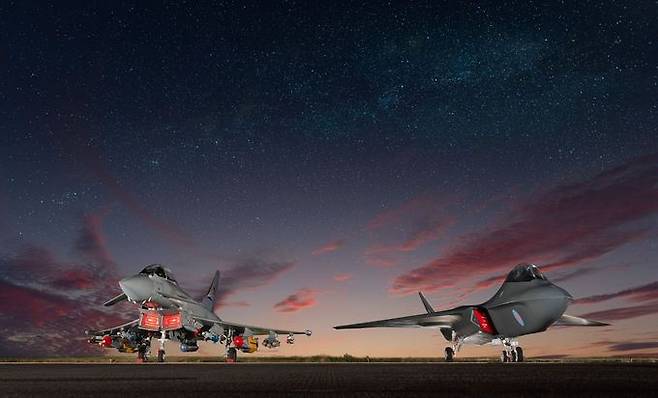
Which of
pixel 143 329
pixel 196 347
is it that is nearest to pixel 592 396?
pixel 143 329

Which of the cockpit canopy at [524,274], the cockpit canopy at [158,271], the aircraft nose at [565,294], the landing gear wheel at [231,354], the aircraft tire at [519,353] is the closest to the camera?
the aircraft nose at [565,294]

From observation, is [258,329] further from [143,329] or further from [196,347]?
[143,329]

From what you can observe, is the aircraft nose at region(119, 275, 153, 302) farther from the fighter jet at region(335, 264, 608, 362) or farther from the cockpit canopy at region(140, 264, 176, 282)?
the fighter jet at region(335, 264, 608, 362)

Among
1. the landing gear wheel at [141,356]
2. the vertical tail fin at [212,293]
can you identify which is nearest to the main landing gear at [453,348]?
the landing gear wheel at [141,356]

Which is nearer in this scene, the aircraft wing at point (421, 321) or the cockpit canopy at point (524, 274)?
the cockpit canopy at point (524, 274)

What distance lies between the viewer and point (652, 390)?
22.0 ft

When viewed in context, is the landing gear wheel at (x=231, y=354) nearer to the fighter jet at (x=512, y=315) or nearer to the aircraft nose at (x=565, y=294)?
the fighter jet at (x=512, y=315)

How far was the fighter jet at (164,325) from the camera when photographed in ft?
103

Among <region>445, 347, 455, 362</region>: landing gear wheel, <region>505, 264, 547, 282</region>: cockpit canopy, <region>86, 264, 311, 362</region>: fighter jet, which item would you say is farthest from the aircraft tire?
<region>86, 264, 311, 362</region>: fighter jet

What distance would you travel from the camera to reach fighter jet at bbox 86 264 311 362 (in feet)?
103

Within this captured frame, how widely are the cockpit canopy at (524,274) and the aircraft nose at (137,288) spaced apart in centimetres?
2021

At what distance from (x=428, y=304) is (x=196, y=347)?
20.4 meters

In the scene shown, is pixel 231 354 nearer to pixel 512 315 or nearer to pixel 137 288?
pixel 137 288

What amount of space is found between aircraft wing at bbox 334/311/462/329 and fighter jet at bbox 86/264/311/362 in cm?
779
